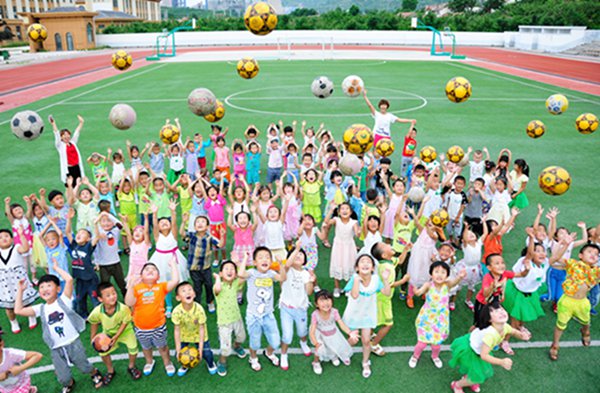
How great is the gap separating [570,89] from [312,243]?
2569 centimetres

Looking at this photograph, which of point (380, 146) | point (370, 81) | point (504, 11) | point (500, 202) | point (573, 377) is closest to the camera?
point (573, 377)

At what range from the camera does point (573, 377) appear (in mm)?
5520

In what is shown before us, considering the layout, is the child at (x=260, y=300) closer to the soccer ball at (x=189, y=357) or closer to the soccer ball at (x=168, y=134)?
the soccer ball at (x=189, y=357)

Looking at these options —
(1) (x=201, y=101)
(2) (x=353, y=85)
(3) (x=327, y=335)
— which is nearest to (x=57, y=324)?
(3) (x=327, y=335)

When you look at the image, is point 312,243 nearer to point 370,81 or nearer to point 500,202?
point 500,202

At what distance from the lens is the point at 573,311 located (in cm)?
577

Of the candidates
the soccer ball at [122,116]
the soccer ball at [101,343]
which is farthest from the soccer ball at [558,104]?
the soccer ball at [101,343]

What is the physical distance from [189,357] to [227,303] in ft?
2.49

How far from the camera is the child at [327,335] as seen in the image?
524cm

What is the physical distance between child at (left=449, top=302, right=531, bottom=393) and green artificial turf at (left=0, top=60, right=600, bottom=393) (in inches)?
17.8

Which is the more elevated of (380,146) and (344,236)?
(380,146)

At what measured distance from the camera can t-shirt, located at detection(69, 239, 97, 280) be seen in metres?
6.34

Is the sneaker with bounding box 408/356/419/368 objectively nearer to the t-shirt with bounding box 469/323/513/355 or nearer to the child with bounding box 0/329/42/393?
the t-shirt with bounding box 469/323/513/355

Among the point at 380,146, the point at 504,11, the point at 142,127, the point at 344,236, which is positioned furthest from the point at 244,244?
the point at 504,11
